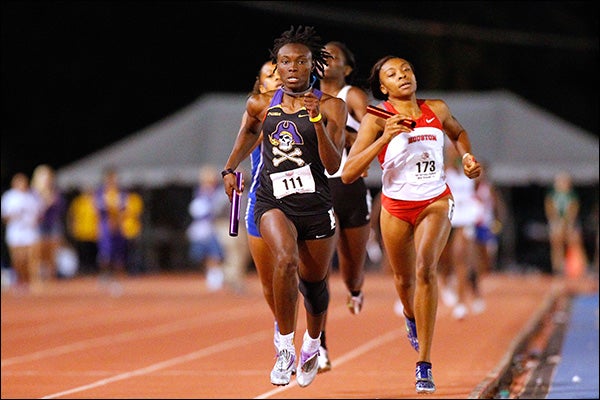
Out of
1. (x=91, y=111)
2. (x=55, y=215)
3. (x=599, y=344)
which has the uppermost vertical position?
(x=91, y=111)

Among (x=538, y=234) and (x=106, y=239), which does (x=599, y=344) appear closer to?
(x=106, y=239)

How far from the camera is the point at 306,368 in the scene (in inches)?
379

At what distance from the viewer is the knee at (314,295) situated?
9719 millimetres

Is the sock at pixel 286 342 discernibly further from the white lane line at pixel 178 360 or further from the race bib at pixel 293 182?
the white lane line at pixel 178 360

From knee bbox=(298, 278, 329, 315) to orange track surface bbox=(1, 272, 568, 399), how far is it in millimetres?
1775

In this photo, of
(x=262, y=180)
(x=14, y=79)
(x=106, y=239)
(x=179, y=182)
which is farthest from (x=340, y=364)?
(x=14, y=79)

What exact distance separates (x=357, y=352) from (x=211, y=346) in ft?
6.42

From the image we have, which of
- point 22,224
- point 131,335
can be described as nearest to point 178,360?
point 131,335

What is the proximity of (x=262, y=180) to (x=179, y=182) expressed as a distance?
23928mm

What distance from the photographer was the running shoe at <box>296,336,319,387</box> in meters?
9.53

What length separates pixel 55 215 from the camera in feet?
89.6

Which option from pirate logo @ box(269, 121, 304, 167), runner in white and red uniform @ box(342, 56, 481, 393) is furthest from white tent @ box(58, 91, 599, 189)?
pirate logo @ box(269, 121, 304, 167)

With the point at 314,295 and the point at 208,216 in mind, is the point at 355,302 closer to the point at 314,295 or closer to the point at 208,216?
the point at 314,295

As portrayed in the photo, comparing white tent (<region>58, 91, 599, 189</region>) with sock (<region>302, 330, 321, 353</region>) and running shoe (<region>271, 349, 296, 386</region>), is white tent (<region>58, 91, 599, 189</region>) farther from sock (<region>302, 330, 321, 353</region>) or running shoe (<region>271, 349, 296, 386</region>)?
running shoe (<region>271, 349, 296, 386</region>)
